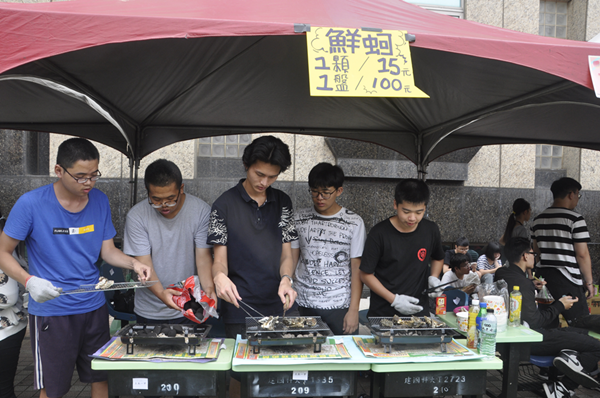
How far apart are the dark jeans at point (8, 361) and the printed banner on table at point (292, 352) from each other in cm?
141

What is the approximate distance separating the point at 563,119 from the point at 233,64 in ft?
10.6

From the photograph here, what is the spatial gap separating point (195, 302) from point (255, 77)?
1.80 m

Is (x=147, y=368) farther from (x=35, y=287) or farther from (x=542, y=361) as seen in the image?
(x=542, y=361)

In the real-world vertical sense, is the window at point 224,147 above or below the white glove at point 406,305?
above

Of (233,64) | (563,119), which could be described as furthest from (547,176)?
(233,64)

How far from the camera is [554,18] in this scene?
730cm

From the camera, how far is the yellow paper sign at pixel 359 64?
6.14ft

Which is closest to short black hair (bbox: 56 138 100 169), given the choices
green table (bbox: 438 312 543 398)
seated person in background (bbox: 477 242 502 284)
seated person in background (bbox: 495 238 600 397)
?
green table (bbox: 438 312 543 398)

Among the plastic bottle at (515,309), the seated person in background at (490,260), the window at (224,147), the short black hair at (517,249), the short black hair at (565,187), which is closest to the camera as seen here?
the plastic bottle at (515,309)

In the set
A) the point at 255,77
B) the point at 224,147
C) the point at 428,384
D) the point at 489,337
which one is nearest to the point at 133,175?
the point at 255,77

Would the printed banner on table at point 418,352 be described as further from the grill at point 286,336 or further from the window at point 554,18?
the window at point 554,18

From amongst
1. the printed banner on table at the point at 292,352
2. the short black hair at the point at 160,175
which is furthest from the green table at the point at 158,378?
the short black hair at the point at 160,175

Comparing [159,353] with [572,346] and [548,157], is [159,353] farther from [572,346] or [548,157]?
[548,157]

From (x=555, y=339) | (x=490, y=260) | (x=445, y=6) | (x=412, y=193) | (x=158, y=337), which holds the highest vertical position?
(x=445, y=6)
